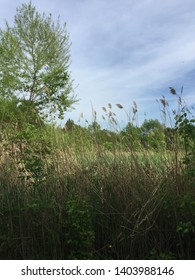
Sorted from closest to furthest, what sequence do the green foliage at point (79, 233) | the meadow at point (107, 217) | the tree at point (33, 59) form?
the green foliage at point (79, 233) < the meadow at point (107, 217) < the tree at point (33, 59)

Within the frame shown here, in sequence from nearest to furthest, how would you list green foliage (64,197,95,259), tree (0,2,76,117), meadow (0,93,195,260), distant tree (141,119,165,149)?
green foliage (64,197,95,259), meadow (0,93,195,260), distant tree (141,119,165,149), tree (0,2,76,117)

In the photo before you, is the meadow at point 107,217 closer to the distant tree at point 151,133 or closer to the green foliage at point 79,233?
the green foliage at point 79,233

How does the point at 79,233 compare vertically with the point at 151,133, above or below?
below

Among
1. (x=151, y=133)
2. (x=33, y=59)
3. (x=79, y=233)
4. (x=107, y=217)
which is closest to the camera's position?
(x=79, y=233)

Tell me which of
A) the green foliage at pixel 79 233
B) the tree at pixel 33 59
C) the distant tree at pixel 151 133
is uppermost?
the tree at pixel 33 59

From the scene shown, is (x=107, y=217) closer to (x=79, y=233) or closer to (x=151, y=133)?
(x=79, y=233)

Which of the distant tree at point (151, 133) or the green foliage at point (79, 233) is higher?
the distant tree at point (151, 133)

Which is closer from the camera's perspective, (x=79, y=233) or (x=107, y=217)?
(x=79, y=233)

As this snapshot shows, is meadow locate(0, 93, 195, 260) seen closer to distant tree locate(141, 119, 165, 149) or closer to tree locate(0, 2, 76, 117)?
distant tree locate(141, 119, 165, 149)

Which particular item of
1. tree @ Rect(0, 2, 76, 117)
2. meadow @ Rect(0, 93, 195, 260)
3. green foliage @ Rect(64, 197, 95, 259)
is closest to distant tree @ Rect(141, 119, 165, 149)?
meadow @ Rect(0, 93, 195, 260)

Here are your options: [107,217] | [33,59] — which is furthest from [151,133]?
[33,59]

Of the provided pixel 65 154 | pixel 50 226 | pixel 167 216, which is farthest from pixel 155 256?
pixel 65 154

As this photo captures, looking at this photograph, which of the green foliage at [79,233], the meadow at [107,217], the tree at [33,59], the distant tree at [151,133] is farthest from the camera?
the tree at [33,59]

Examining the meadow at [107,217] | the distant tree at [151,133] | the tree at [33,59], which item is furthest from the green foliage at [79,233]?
the tree at [33,59]
